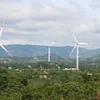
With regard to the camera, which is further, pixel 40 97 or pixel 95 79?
pixel 95 79

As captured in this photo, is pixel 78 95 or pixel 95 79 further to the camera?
pixel 95 79

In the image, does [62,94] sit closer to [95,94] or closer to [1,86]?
[95,94]

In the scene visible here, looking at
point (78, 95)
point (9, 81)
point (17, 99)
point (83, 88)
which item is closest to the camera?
point (17, 99)

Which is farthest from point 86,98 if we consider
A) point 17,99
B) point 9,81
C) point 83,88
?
point 9,81

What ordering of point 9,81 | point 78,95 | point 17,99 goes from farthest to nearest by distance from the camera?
point 9,81
point 78,95
point 17,99

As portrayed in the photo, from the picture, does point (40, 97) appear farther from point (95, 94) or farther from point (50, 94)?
point (95, 94)

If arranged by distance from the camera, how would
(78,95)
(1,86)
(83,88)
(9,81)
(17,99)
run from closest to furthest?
(17,99) → (78,95) → (83,88) → (1,86) → (9,81)

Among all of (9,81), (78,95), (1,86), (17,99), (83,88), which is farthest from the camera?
(9,81)

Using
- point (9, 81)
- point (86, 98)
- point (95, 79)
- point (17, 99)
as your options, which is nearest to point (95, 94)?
point (86, 98)
